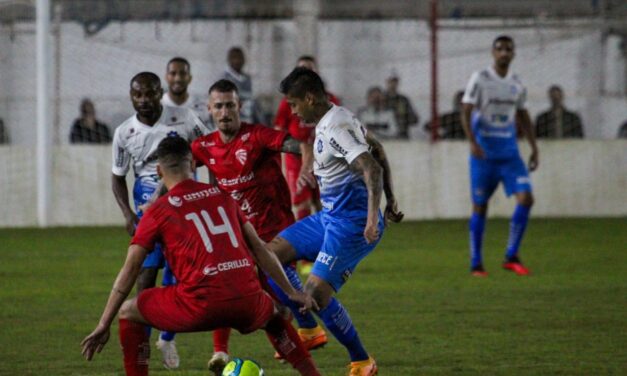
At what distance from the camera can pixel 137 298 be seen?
666 cm

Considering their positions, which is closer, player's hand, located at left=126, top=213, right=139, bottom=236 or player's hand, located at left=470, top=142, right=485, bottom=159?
player's hand, located at left=126, top=213, right=139, bottom=236

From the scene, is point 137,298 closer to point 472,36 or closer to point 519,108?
point 519,108

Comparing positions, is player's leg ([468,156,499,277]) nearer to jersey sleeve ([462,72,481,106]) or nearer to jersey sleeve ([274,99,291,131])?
jersey sleeve ([462,72,481,106])

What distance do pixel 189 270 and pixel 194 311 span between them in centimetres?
Answer: 21

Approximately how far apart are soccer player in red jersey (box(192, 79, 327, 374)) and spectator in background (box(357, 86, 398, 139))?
10.6 meters

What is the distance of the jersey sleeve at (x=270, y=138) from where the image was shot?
27.4 feet

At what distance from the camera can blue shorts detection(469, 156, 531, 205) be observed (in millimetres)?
12836

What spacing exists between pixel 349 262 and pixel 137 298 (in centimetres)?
158

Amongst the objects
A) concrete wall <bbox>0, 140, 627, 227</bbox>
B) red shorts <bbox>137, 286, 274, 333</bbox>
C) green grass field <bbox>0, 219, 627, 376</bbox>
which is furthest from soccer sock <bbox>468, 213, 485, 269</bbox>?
red shorts <bbox>137, 286, 274, 333</bbox>

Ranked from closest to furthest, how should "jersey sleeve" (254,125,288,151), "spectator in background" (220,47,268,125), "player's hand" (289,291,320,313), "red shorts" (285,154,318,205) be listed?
"player's hand" (289,291,320,313) < "jersey sleeve" (254,125,288,151) < "red shorts" (285,154,318,205) < "spectator in background" (220,47,268,125)

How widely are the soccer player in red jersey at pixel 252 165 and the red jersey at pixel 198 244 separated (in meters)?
1.75

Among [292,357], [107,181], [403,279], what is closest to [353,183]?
[292,357]

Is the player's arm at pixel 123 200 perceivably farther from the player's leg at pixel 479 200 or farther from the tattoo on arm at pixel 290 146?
the player's leg at pixel 479 200

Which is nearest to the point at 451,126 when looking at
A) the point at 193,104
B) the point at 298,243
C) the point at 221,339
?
the point at 193,104
